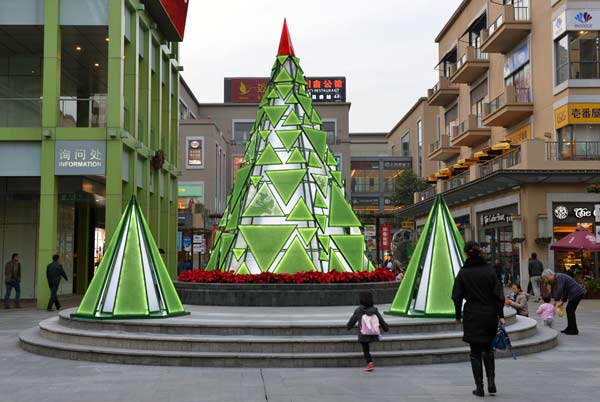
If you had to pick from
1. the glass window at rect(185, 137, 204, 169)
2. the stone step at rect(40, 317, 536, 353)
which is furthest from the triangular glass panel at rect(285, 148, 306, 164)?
the glass window at rect(185, 137, 204, 169)

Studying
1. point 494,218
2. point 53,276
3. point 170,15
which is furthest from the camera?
point 494,218

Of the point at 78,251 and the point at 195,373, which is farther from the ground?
the point at 78,251

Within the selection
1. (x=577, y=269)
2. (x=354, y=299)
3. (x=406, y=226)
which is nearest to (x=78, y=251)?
(x=354, y=299)

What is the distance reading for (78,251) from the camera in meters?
27.0

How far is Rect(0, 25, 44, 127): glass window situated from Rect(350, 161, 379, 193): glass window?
211ft

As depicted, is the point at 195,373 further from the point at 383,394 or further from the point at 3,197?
the point at 3,197

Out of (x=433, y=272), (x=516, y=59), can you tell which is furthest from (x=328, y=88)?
(x=433, y=272)

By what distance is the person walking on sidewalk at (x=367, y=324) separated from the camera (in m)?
9.83

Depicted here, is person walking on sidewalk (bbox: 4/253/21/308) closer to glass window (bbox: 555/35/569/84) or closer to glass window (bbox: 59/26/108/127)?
glass window (bbox: 59/26/108/127)

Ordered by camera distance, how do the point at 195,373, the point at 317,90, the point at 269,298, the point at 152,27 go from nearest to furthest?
1. the point at 195,373
2. the point at 269,298
3. the point at 152,27
4. the point at 317,90

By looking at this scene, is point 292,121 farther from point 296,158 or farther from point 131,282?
point 131,282

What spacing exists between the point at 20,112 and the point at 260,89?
6429 centimetres

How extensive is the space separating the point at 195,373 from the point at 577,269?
2169 cm

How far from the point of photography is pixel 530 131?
3300 cm
